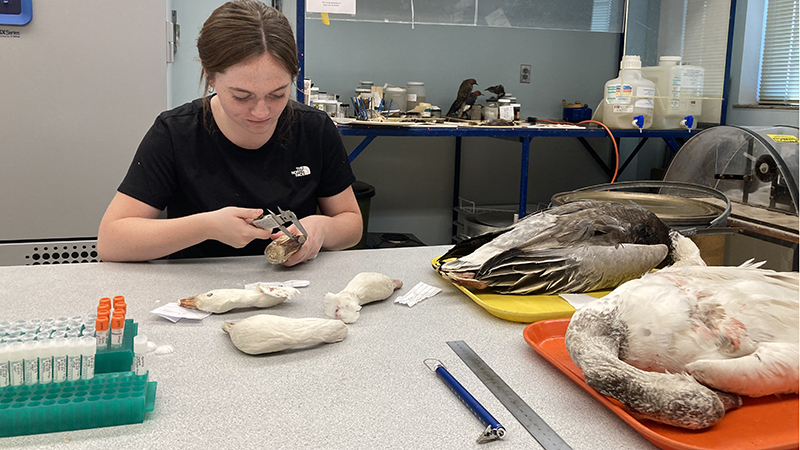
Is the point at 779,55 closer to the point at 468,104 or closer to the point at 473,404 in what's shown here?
the point at 468,104

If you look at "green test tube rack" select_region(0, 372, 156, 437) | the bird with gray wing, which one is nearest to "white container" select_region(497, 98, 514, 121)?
the bird with gray wing

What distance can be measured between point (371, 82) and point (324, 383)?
9.67 ft

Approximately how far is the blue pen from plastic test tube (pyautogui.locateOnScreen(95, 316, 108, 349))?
1.39 ft

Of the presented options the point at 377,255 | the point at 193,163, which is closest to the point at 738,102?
the point at 377,255

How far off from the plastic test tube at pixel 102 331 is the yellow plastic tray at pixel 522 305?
59 cm

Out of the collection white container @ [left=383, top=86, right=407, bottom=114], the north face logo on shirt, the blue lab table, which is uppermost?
white container @ [left=383, top=86, right=407, bottom=114]

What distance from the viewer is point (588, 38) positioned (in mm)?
3924

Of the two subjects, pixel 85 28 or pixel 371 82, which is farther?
pixel 371 82

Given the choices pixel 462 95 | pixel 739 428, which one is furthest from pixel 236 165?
pixel 462 95

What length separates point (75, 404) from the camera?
0.64 metres

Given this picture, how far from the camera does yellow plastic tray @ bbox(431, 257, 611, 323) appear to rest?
1003 millimetres

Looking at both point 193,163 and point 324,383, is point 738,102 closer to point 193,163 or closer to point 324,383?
point 193,163

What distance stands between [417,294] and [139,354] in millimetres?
525

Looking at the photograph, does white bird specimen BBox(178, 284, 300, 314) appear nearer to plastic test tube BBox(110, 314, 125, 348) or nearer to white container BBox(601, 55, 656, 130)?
plastic test tube BBox(110, 314, 125, 348)
